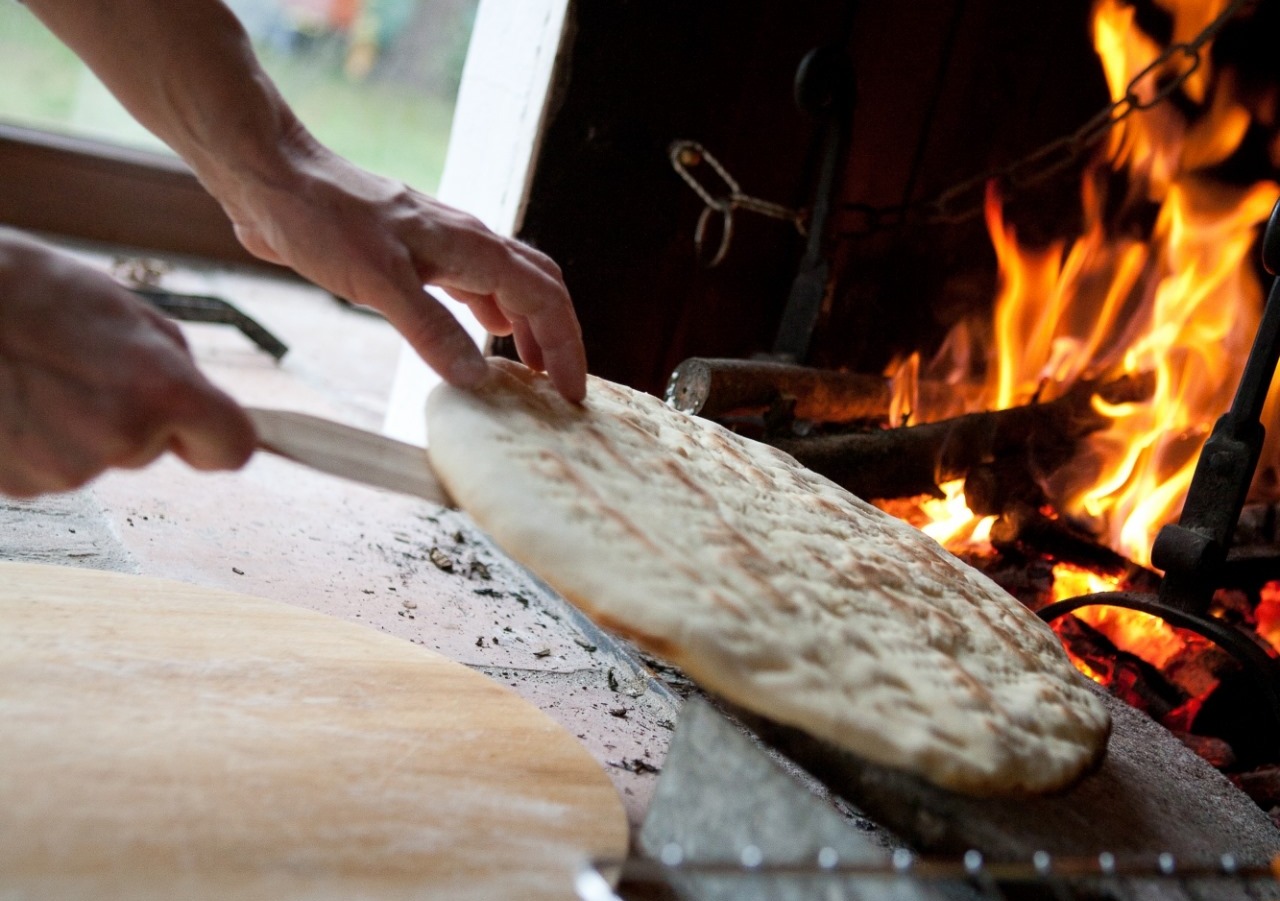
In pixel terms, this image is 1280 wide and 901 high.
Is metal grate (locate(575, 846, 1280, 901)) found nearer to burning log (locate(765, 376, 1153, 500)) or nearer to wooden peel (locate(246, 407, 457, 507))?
wooden peel (locate(246, 407, 457, 507))

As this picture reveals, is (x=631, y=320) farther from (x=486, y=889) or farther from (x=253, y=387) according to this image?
(x=486, y=889)

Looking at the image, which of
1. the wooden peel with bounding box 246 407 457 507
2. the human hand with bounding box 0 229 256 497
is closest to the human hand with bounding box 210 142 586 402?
the wooden peel with bounding box 246 407 457 507

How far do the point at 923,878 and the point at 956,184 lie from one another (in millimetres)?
3062

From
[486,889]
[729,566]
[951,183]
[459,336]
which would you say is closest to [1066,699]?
[729,566]

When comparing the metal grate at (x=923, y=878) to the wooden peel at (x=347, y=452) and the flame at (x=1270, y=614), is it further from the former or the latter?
the flame at (x=1270, y=614)

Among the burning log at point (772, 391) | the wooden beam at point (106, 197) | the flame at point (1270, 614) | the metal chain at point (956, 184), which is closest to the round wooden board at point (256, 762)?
the burning log at point (772, 391)

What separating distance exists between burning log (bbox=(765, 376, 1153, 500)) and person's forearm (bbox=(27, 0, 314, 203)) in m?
1.37

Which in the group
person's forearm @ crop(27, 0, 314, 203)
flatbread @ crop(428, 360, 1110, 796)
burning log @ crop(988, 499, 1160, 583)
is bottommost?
burning log @ crop(988, 499, 1160, 583)

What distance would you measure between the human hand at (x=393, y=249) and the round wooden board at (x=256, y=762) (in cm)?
47

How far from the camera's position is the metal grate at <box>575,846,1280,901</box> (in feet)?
2.81

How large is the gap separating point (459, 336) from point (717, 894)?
72 centimetres

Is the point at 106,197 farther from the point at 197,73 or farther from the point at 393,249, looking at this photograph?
the point at 393,249

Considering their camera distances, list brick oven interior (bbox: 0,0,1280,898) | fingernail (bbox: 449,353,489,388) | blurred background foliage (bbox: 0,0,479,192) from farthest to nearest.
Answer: blurred background foliage (bbox: 0,0,479,192) → brick oven interior (bbox: 0,0,1280,898) → fingernail (bbox: 449,353,489,388)

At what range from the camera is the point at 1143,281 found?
376 centimetres
